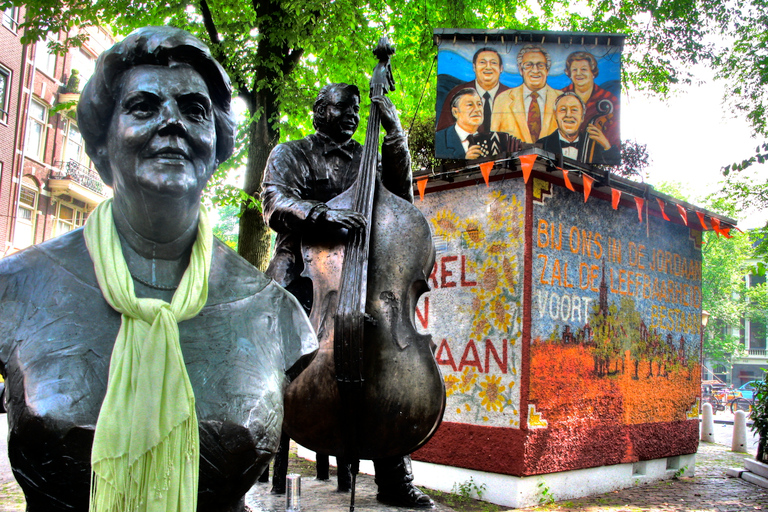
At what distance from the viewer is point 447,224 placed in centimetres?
694

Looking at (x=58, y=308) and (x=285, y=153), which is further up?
(x=285, y=153)

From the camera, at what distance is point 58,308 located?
1430 mm

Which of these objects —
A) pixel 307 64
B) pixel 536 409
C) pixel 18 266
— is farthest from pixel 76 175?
pixel 18 266

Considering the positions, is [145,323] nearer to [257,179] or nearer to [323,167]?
[323,167]

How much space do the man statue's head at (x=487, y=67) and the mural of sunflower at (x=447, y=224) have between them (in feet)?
4.84

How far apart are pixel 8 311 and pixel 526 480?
531 centimetres

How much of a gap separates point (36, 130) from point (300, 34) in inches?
661

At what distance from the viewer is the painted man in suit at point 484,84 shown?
725 centimetres

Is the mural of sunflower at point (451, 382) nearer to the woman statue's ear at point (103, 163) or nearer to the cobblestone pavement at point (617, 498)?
the cobblestone pavement at point (617, 498)

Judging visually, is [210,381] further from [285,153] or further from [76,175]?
[76,175]

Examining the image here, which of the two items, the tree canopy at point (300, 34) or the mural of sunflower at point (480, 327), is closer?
the mural of sunflower at point (480, 327)

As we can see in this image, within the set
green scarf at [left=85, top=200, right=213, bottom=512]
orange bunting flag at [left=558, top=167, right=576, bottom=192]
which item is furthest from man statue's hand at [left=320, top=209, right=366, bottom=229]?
orange bunting flag at [left=558, top=167, right=576, bottom=192]

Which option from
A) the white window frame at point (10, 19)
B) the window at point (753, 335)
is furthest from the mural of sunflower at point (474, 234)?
the window at point (753, 335)

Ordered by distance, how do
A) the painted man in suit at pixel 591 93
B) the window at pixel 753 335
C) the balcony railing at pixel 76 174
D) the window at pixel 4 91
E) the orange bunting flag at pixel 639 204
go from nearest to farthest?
the orange bunting flag at pixel 639 204
the painted man in suit at pixel 591 93
the window at pixel 4 91
the balcony railing at pixel 76 174
the window at pixel 753 335
